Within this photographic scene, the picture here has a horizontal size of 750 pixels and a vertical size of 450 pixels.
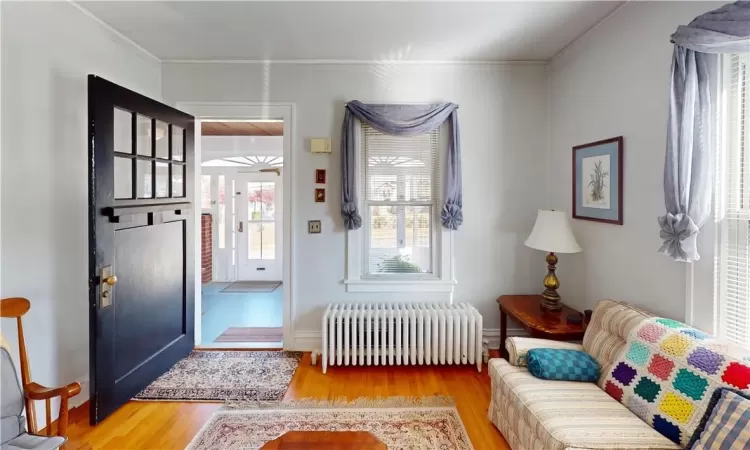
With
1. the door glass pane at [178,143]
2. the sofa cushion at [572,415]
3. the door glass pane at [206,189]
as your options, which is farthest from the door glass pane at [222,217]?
the sofa cushion at [572,415]

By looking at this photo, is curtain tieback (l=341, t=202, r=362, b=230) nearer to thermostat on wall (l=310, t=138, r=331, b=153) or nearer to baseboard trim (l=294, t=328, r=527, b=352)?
thermostat on wall (l=310, t=138, r=331, b=153)

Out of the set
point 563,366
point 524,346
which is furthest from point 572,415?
point 524,346

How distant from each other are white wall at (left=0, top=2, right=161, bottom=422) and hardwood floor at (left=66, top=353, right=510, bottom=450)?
1.53 ft

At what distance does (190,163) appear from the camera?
302cm

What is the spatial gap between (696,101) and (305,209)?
2.65 m

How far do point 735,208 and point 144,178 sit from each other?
350cm

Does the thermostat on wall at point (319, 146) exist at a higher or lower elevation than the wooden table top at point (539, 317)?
higher

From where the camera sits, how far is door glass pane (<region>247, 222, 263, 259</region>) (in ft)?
20.3

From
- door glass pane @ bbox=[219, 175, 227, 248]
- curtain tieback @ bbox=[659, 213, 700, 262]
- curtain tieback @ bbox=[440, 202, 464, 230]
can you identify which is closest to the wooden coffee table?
curtain tieback @ bbox=[659, 213, 700, 262]

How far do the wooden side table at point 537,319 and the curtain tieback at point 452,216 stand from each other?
74cm

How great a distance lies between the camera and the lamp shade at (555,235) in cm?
257

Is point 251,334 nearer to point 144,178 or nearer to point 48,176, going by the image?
point 144,178

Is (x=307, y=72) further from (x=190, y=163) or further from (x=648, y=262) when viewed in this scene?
(x=648, y=262)

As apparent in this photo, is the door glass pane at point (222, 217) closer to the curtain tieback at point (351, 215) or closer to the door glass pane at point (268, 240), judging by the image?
the door glass pane at point (268, 240)
